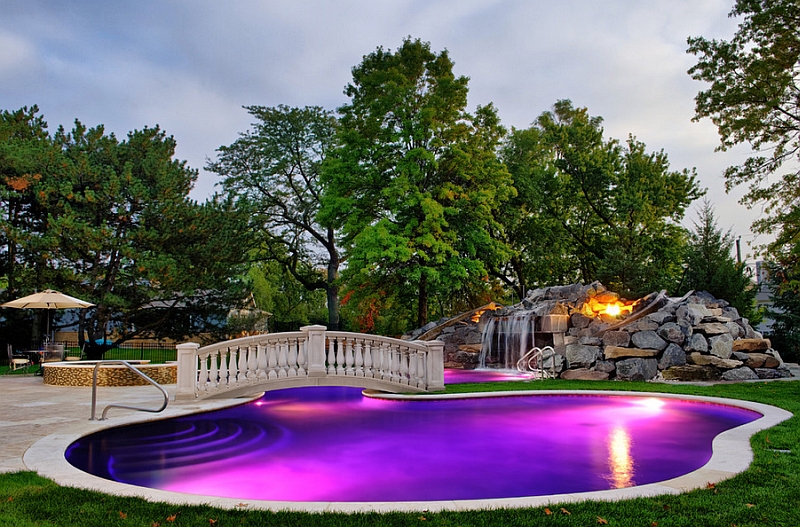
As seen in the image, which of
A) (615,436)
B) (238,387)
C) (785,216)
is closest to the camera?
(615,436)

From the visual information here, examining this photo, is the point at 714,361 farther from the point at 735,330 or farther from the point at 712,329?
the point at 735,330

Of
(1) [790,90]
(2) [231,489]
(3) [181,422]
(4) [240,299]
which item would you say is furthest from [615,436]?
(4) [240,299]

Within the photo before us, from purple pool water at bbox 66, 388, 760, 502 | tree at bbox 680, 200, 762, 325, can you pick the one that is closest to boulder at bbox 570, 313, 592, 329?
tree at bbox 680, 200, 762, 325

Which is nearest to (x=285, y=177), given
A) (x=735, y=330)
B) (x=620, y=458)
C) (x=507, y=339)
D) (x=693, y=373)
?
(x=507, y=339)

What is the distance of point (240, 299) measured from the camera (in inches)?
870

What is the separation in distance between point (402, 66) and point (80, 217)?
14443mm

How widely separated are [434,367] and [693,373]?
7.51m

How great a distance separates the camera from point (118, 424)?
784cm

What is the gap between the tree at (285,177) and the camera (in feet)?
94.2

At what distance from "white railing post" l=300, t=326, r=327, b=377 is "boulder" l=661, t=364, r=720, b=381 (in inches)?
375

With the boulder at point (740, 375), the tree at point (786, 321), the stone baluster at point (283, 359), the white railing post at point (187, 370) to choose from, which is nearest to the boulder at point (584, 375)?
the boulder at point (740, 375)

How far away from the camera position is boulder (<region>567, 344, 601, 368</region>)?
50.6 ft

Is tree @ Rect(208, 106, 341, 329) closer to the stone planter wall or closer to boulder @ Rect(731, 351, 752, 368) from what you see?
the stone planter wall

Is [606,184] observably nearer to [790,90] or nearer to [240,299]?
[790,90]
